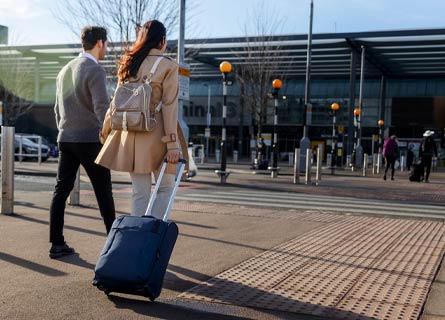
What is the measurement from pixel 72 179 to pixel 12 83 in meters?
35.0

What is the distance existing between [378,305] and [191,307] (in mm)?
1298

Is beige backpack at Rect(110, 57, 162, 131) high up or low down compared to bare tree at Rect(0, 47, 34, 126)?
down

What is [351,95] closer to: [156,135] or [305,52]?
[305,52]

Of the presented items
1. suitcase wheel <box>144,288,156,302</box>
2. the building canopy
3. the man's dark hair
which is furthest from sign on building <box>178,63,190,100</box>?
the building canopy

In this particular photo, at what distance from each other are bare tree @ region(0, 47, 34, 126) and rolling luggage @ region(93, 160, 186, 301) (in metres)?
34.6

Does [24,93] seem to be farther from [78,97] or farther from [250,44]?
[78,97]

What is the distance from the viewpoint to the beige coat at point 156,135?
4098 millimetres

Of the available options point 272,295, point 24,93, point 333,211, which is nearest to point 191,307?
point 272,295

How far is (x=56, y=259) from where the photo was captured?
4773mm

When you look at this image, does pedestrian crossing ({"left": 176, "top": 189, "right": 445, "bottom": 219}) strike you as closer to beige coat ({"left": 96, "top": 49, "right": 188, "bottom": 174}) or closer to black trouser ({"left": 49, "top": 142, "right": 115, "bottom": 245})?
black trouser ({"left": 49, "top": 142, "right": 115, "bottom": 245})

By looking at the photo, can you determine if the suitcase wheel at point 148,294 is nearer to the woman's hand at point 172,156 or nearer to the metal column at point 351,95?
the woman's hand at point 172,156

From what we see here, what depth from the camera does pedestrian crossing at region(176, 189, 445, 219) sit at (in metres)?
9.69

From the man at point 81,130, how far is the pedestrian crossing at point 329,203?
5.35 metres

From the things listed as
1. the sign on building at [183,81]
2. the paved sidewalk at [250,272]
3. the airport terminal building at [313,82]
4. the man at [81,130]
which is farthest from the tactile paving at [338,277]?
the airport terminal building at [313,82]
